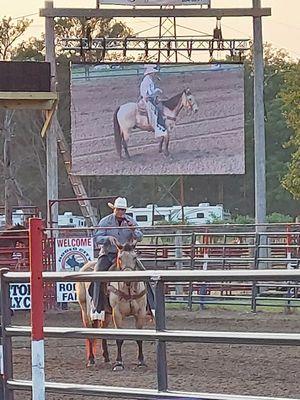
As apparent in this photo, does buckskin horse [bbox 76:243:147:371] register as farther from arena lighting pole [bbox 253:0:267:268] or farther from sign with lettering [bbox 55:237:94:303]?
arena lighting pole [bbox 253:0:267:268]

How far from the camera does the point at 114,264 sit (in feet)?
40.0

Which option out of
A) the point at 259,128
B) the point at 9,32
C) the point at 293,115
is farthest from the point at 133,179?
the point at 259,128

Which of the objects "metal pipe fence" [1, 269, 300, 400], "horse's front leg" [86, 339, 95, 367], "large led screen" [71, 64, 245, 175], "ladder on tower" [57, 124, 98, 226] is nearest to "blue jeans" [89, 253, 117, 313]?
"horse's front leg" [86, 339, 95, 367]

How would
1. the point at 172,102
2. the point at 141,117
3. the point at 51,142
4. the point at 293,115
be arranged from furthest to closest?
the point at 293,115 < the point at 141,117 < the point at 172,102 < the point at 51,142

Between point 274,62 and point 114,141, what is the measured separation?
139ft

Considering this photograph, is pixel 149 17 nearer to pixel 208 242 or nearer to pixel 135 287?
pixel 208 242

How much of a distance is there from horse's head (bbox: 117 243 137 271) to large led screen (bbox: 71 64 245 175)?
16740 millimetres

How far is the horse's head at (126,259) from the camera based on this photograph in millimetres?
11797

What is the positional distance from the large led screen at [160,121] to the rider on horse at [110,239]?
16091 mm

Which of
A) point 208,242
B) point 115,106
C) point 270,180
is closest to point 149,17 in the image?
point 115,106

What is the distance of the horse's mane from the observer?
28859 millimetres

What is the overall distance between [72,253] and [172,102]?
1025 centimetres

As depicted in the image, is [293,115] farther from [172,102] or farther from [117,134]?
[117,134]

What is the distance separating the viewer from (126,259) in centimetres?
1180
